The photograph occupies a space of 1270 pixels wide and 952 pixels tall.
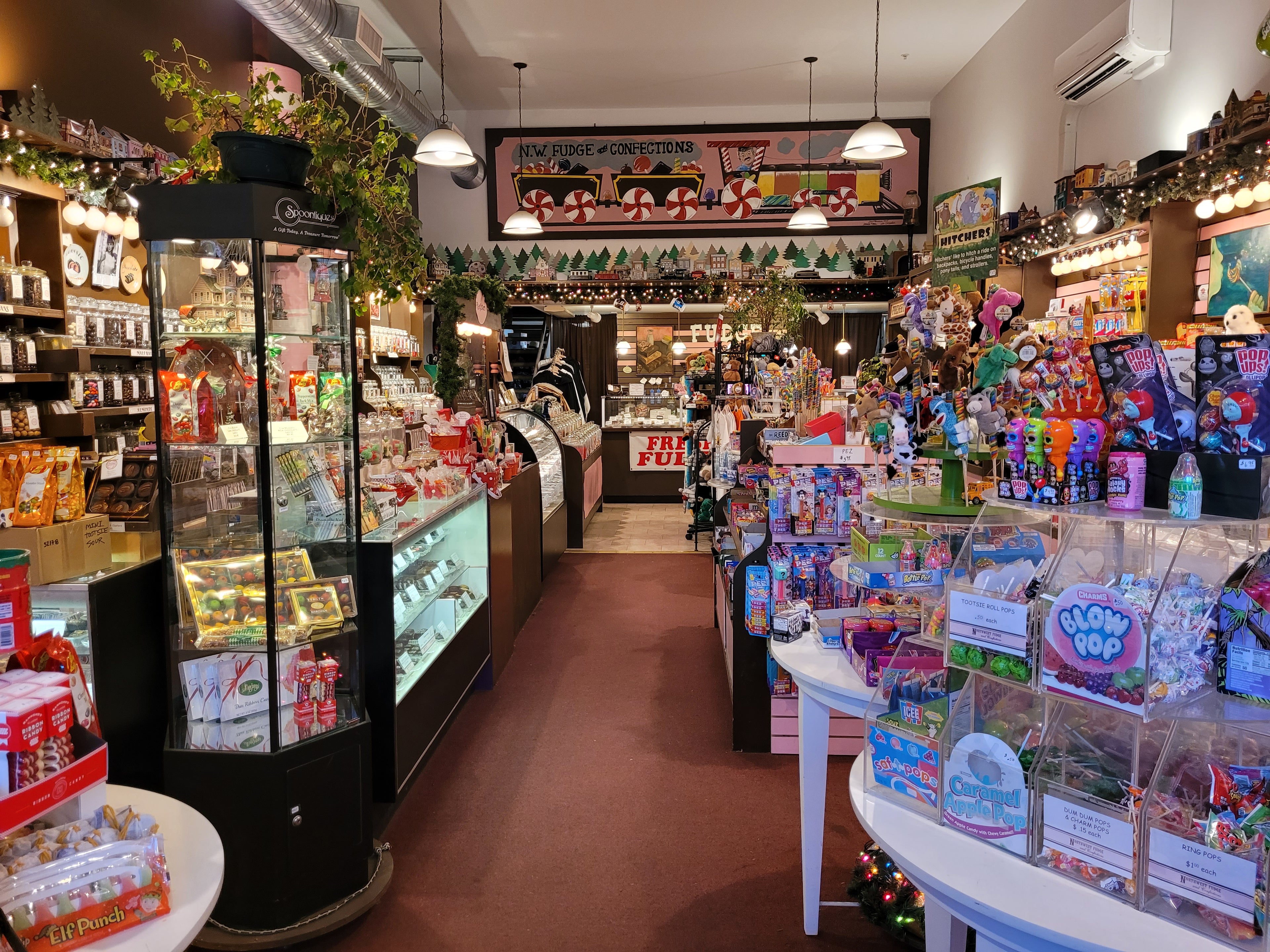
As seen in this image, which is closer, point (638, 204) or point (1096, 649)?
point (1096, 649)

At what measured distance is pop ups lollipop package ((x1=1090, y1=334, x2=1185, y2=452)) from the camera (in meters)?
1.42

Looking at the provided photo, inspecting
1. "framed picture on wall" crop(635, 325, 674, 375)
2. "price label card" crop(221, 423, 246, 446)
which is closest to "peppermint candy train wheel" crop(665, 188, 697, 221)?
"framed picture on wall" crop(635, 325, 674, 375)

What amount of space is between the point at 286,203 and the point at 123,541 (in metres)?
1.20

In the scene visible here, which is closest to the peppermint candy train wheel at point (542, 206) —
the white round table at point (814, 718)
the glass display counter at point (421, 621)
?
the glass display counter at point (421, 621)

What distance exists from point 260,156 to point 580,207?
28.6 feet

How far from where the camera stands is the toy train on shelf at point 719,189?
10344mm

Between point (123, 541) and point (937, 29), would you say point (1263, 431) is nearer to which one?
point (123, 541)

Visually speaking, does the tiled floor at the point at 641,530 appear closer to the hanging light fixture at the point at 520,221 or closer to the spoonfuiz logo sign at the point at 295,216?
the hanging light fixture at the point at 520,221

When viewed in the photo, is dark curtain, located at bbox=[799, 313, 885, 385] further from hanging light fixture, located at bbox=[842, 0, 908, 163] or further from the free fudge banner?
hanging light fixture, located at bbox=[842, 0, 908, 163]

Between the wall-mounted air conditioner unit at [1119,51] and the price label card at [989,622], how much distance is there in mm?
5312

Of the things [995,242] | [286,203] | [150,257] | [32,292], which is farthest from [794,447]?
[995,242]

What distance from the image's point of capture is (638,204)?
10.6m

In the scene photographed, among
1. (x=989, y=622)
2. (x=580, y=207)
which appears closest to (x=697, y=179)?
(x=580, y=207)

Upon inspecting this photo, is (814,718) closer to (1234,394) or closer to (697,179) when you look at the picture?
(1234,394)
